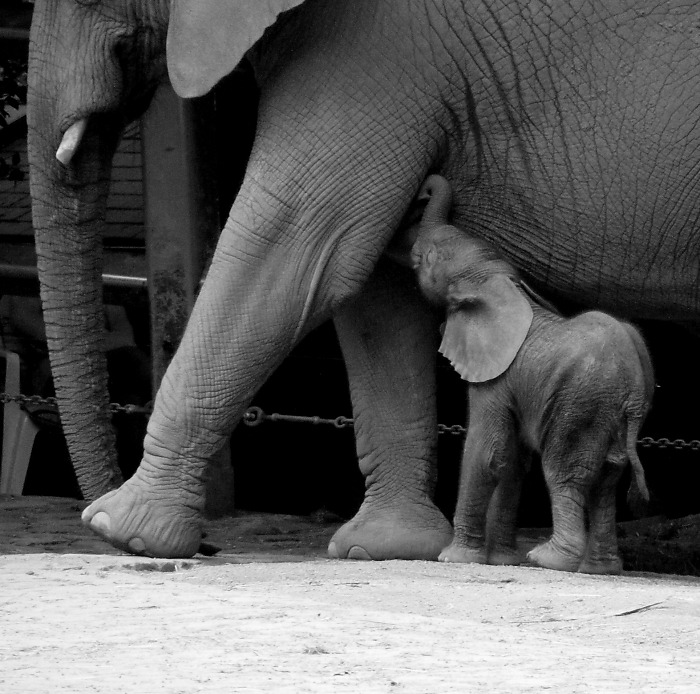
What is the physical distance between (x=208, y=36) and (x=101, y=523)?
5.32 ft

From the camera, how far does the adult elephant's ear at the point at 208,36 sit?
5895mm

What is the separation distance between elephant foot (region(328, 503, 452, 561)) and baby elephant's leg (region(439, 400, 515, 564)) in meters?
0.40

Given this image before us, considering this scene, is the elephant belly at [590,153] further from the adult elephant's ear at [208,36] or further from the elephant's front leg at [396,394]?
the adult elephant's ear at [208,36]

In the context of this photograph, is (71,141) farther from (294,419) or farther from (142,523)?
(294,419)

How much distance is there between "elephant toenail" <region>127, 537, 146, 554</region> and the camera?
5.87 metres

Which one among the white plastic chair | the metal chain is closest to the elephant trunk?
the metal chain

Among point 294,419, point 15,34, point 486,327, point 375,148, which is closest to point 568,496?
point 486,327

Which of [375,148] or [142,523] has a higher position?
[375,148]

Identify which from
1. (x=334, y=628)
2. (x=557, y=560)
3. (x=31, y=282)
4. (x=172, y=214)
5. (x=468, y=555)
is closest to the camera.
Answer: (x=334, y=628)

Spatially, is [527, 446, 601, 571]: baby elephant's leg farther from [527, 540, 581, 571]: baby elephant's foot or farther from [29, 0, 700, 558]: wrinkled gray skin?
[29, 0, 700, 558]: wrinkled gray skin

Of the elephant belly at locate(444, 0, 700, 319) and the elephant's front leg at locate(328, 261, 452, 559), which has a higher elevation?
the elephant belly at locate(444, 0, 700, 319)

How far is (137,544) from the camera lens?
231 inches

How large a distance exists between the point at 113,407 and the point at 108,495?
2179 mm

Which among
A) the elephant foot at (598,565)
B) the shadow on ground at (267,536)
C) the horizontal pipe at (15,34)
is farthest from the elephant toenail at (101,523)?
the horizontal pipe at (15,34)
